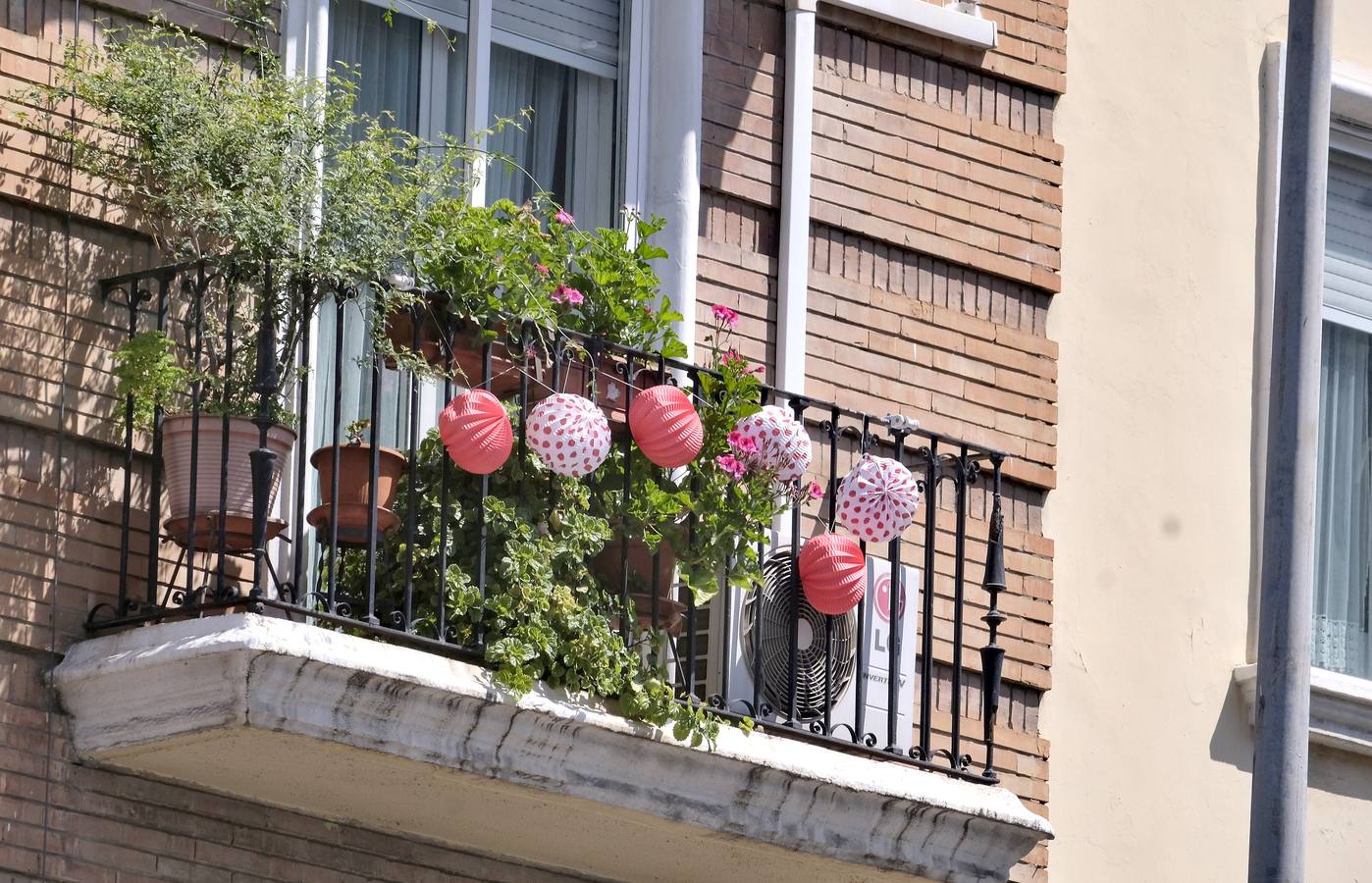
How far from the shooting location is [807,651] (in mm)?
8438

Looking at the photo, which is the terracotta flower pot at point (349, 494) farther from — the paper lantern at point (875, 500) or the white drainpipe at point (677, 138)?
the white drainpipe at point (677, 138)

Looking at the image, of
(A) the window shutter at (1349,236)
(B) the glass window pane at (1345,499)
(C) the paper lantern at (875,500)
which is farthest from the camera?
(A) the window shutter at (1349,236)

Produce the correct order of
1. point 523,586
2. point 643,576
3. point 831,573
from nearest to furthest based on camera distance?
point 523,586 < point 643,576 < point 831,573

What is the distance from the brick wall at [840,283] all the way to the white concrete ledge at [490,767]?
0.62 feet

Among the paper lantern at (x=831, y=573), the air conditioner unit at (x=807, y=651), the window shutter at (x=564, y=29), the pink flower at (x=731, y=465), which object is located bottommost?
the air conditioner unit at (x=807, y=651)

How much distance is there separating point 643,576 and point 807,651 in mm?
659

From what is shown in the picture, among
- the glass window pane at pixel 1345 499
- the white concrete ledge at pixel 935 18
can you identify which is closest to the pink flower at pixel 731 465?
the white concrete ledge at pixel 935 18

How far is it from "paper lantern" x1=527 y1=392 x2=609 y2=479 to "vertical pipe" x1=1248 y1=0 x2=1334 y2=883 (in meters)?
1.82

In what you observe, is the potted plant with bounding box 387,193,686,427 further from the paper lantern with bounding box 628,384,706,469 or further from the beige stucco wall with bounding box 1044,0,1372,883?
the beige stucco wall with bounding box 1044,0,1372,883

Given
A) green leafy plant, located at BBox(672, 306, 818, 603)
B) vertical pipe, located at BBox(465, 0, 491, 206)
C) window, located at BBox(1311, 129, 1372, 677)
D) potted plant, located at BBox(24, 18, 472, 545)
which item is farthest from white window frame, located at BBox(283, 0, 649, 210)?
window, located at BBox(1311, 129, 1372, 677)

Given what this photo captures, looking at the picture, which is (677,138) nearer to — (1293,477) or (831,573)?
(831,573)

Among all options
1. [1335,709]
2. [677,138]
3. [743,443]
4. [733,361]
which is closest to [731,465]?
[743,443]

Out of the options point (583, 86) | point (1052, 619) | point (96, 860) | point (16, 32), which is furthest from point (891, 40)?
point (96, 860)

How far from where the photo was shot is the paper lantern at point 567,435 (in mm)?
7512
